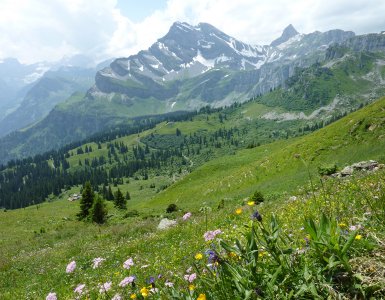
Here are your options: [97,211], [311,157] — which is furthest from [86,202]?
[311,157]

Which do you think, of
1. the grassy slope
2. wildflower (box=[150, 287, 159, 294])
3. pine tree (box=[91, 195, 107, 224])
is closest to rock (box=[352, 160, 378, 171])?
the grassy slope

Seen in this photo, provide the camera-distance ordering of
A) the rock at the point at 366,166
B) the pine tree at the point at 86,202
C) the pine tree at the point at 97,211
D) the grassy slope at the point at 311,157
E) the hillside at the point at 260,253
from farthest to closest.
Answer: 1. the pine tree at the point at 86,202
2. the pine tree at the point at 97,211
3. the grassy slope at the point at 311,157
4. the rock at the point at 366,166
5. the hillside at the point at 260,253

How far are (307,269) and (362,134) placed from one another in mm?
44594

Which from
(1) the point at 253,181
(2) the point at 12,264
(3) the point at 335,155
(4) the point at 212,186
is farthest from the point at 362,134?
(2) the point at 12,264

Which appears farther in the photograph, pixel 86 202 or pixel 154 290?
pixel 86 202

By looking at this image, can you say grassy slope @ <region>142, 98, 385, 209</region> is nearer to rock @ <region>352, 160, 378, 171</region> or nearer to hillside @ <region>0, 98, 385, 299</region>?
hillside @ <region>0, 98, 385, 299</region>

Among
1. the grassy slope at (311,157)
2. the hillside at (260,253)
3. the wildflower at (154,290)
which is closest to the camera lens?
the hillside at (260,253)

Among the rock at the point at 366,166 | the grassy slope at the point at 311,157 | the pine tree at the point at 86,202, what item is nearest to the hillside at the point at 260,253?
the grassy slope at the point at 311,157

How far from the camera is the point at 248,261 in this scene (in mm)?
4070

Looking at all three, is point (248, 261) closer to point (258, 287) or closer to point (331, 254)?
point (258, 287)

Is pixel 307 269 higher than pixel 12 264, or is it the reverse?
pixel 307 269

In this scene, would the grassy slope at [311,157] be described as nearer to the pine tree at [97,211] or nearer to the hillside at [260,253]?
the hillside at [260,253]

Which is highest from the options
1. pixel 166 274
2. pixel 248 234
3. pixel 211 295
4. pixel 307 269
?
pixel 248 234

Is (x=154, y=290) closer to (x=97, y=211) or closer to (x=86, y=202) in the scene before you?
(x=97, y=211)
